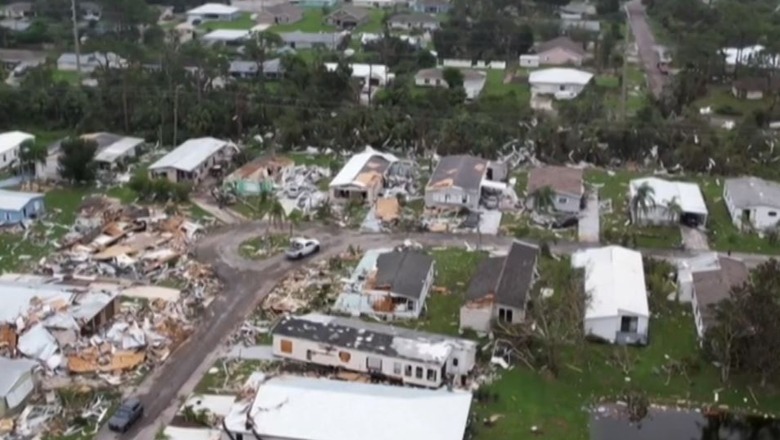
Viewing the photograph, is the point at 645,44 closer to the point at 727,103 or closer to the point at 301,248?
the point at 727,103

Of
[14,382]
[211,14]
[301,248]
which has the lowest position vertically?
[301,248]

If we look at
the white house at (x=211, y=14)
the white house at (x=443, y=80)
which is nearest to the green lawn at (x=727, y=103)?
the white house at (x=443, y=80)

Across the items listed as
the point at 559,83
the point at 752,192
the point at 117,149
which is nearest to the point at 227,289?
the point at 117,149

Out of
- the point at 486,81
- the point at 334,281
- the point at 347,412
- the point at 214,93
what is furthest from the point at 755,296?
the point at 486,81

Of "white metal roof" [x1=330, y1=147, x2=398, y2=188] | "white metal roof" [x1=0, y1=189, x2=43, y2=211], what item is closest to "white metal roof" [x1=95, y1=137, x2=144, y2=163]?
"white metal roof" [x1=0, y1=189, x2=43, y2=211]

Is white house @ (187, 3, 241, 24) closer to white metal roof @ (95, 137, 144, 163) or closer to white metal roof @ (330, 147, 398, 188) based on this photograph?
white metal roof @ (95, 137, 144, 163)

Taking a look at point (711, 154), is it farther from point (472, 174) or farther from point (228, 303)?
point (228, 303)

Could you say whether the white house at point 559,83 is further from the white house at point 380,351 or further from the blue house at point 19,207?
the white house at point 380,351
